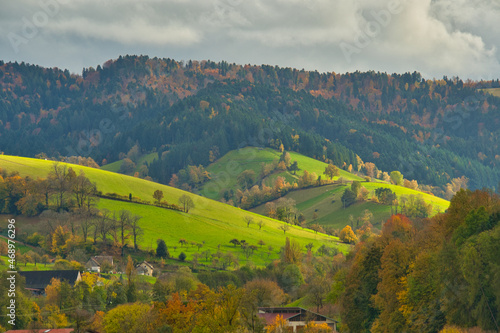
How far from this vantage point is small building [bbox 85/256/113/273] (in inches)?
→ 5773

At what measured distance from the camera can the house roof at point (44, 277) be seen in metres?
129

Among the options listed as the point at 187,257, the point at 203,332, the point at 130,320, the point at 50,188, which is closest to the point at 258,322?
the point at 203,332

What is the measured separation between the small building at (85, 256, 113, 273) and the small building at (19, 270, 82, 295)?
1258cm

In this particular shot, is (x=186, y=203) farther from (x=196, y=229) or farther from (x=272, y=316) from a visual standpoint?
(x=272, y=316)

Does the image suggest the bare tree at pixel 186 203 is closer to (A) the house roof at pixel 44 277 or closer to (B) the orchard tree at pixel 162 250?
(B) the orchard tree at pixel 162 250

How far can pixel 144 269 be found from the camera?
149 m

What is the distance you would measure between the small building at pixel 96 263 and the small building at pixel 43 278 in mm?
12578

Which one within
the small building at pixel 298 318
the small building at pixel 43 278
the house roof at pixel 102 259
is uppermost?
the house roof at pixel 102 259

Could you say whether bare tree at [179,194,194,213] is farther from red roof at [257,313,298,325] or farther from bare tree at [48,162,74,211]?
red roof at [257,313,298,325]

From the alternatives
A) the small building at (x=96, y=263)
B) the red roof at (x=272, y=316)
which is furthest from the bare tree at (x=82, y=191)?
the red roof at (x=272, y=316)

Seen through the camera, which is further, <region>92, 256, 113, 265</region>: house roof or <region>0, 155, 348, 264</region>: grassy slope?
<region>0, 155, 348, 264</region>: grassy slope

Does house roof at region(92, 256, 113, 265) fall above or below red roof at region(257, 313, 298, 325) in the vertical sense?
above

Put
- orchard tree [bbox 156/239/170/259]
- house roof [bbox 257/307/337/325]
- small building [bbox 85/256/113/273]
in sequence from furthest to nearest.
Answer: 1. orchard tree [bbox 156/239/170/259]
2. small building [bbox 85/256/113/273]
3. house roof [bbox 257/307/337/325]

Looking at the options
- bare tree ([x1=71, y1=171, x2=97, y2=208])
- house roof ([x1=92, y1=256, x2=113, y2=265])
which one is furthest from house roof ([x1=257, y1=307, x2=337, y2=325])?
bare tree ([x1=71, y1=171, x2=97, y2=208])
